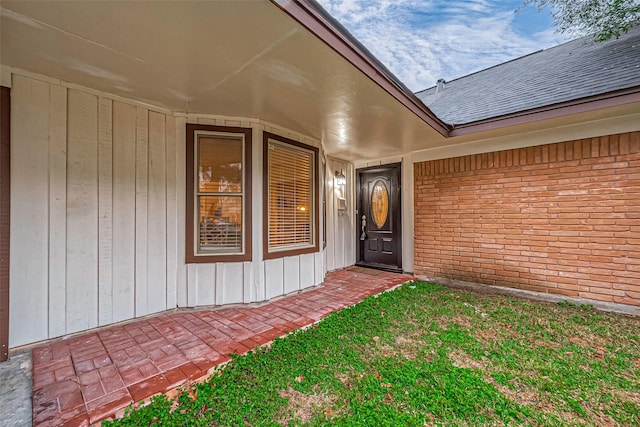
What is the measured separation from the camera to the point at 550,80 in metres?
3.85

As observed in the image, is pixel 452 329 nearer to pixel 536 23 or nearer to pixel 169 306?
pixel 169 306

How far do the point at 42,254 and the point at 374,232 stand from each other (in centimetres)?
502

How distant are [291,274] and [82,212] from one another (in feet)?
8.15

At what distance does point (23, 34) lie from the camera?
1.76 meters

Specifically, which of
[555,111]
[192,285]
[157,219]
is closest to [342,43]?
[157,219]

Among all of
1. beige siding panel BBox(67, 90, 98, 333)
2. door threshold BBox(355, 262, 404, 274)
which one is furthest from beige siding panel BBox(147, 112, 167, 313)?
door threshold BBox(355, 262, 404, 274)

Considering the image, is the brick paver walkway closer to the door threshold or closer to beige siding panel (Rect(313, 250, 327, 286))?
beige siding panel (Rect(313, 250, 327, 286))

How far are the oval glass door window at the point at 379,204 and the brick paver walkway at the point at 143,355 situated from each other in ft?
8.15

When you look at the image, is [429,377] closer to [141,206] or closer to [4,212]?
[141,206]

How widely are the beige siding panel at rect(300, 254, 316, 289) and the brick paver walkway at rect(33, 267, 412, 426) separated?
478mm

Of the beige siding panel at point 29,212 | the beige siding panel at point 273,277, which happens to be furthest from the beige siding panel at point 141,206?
the beige siding panel at point 273,277

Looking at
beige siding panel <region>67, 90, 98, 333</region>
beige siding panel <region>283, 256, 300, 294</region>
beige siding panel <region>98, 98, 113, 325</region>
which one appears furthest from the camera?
beige siding panel <region>283, 256, 300, 294</region>

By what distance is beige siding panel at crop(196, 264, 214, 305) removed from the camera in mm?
3211

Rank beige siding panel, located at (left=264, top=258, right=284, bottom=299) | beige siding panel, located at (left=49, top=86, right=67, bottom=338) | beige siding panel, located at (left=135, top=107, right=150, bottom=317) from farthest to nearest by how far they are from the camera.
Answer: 1. beige siding panel, located at (left=264, top=258, right=284, bottom=299)
2. beige siding panel, located at (left=135, top=107, right=150, bottom=317)
3. beige siding panel, located at (left=49, top=86, right=67, bottom=338)
